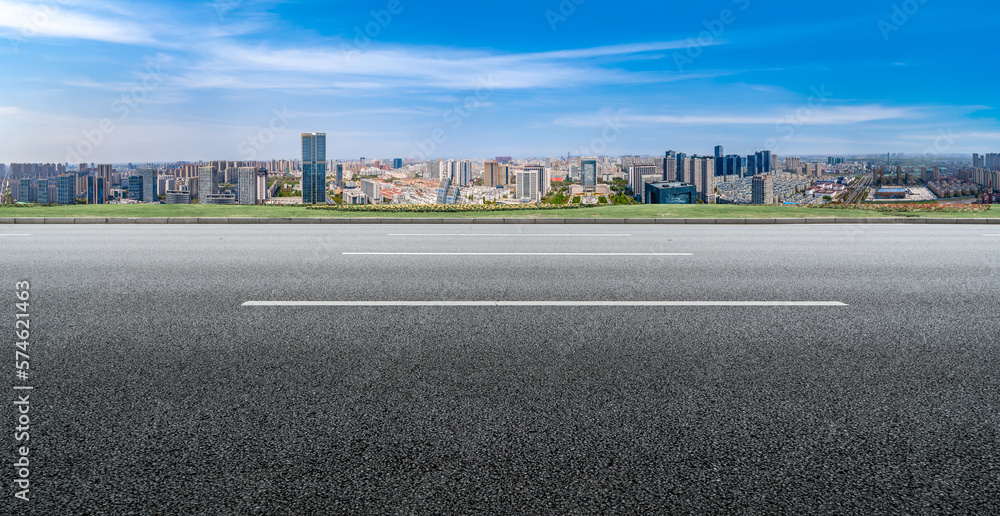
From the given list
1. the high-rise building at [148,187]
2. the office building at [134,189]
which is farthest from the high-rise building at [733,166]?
the office building at [134,189]

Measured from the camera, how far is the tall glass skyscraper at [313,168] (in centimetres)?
2252

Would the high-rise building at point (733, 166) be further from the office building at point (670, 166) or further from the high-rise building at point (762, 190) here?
the high-rise building at point (762, 190)

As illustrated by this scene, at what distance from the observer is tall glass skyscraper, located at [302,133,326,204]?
886 inches

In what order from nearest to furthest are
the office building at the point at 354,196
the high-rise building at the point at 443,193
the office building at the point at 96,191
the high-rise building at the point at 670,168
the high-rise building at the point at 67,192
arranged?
the high-rise building at the point at 67,192
the office building at the point at 96,191
the high-rise building at the point at 443,193
the office building at the point at 354,196
the high-rise building at the point at 670,168

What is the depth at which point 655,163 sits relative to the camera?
103 feet

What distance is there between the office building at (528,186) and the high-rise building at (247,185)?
353 inches

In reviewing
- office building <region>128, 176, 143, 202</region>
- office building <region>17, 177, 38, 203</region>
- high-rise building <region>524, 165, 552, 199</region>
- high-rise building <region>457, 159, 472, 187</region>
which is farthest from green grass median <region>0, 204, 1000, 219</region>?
high-rise building <region>457, 159, 472, 187</region>

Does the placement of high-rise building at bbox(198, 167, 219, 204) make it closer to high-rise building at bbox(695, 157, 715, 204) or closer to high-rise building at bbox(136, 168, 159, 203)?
high-rise building at bbox(136, 168, 159, 203)

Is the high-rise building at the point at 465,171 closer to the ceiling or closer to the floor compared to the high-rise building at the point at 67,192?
closer to the ceiling

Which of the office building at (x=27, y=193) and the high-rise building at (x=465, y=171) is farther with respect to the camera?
the high-rise building at (x=465, y=171)

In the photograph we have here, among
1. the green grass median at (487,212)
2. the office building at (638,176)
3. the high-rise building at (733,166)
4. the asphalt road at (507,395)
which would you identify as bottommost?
the asphalt road at (507,395)

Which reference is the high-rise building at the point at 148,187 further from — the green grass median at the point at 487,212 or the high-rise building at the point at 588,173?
the high-rise building at the point at 588,173

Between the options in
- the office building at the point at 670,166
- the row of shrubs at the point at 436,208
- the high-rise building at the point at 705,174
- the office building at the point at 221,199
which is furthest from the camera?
the office building at the point at 670,166

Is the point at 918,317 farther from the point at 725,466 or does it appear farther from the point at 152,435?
the point at 152,435
